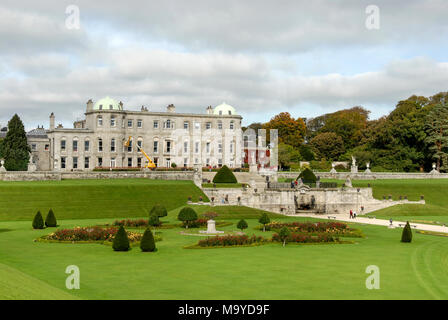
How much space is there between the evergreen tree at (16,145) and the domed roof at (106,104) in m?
14.8

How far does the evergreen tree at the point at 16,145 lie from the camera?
9275 centimetres

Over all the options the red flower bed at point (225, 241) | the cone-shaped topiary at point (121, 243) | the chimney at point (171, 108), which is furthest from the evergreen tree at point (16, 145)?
the red flower bed at point (225, 241)

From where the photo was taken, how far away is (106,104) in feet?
342

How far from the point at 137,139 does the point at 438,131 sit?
56.1 metres

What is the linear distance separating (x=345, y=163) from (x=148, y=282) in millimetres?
98289

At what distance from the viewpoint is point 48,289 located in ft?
73.1

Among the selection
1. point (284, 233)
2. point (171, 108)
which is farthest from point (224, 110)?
point (284, 233)

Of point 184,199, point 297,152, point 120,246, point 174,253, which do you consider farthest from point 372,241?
point 297,152

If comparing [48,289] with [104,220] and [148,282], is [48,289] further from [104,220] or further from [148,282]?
[104,220]

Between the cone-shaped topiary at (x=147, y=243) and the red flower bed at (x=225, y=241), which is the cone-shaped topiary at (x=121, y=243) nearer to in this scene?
the cone-shaped topiary at (x=147, y=243)

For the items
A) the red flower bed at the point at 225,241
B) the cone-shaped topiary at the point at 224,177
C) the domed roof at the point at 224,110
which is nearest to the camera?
the red flower bed at the point at 225,241

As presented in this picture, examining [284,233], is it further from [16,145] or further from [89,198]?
Result: [16,145]

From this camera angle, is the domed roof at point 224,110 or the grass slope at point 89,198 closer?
the grass slope at point 89,198

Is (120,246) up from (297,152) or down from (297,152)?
down
